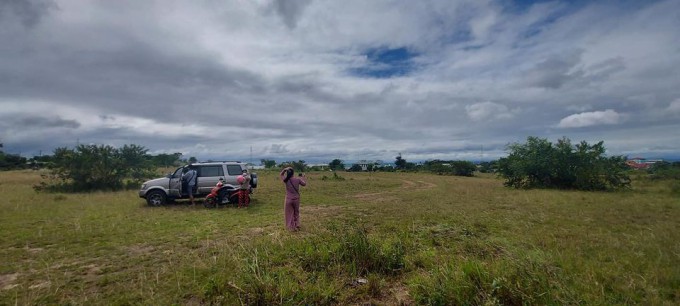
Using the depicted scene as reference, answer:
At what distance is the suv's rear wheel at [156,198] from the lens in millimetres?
14744

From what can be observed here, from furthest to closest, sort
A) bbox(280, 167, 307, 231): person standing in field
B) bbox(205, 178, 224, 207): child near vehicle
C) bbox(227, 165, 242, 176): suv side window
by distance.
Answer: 1. bbox(227, 165, 242, 176): suv side window
2. bbox(205, 178, 224, 207): child near vehicle
3. bbox(280, 167, 307, 231): person standing in field

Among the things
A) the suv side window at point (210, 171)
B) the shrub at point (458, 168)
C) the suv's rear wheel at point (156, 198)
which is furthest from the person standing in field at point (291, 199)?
the shrub at point (458, 168)

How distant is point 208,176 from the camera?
53.3ft

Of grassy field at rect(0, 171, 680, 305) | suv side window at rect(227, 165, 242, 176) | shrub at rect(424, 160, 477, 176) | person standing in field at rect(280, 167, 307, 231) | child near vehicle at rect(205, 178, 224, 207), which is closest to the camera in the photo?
grassy field at rect(0, 171, 680, 305)

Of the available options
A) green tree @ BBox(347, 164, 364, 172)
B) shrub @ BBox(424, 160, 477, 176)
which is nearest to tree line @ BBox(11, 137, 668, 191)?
shrub @ BBox(424, 160, 477, 176)

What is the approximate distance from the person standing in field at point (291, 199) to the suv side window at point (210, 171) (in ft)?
27.7

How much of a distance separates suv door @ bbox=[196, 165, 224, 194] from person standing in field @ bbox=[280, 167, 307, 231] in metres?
8.32

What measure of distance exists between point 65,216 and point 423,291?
497 inches

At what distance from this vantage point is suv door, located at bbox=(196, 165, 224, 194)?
52.5 ft

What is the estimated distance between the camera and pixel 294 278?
5.20 m

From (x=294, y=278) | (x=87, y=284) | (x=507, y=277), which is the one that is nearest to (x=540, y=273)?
(x=507, y=277)

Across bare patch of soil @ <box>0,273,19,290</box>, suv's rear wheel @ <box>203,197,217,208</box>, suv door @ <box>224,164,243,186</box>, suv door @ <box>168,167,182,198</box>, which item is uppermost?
suv door @ <box>224,164,243,186</box>

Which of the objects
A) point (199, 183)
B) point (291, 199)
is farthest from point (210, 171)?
point (291, 199)

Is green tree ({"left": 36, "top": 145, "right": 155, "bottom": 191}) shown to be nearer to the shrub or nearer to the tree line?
the tree line
